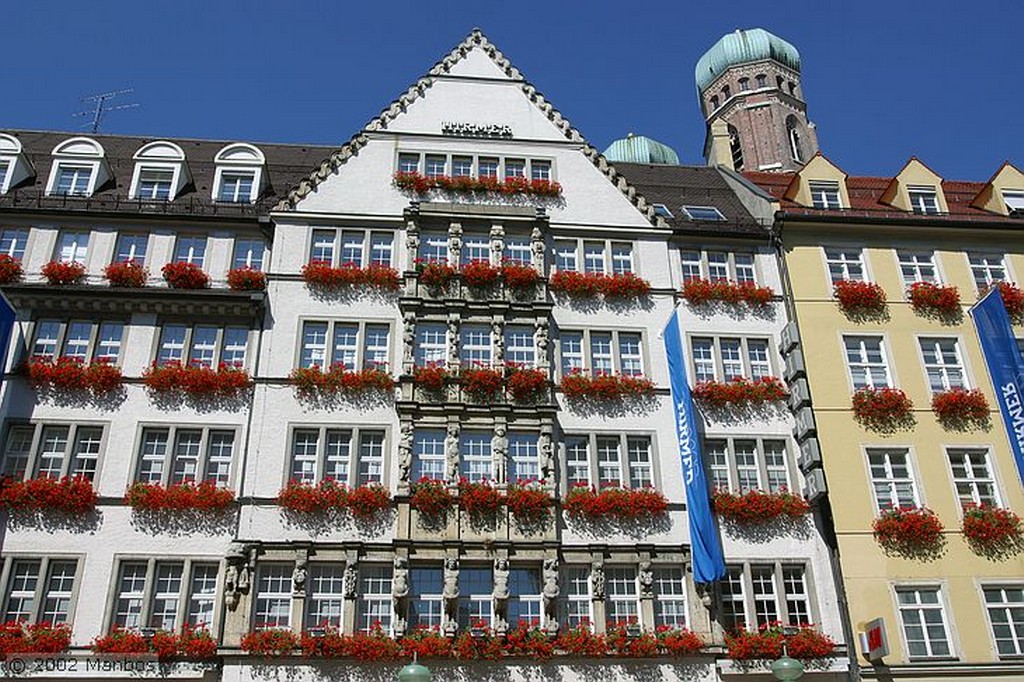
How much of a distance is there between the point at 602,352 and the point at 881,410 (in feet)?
23.6

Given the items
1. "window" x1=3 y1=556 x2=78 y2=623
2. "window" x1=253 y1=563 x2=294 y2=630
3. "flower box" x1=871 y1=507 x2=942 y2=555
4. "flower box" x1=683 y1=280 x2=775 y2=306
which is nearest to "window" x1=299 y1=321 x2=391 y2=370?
"window" x1=253 y1=563 x2=294 y2=630

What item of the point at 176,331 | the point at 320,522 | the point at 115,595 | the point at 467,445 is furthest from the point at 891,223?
the point at 115,595

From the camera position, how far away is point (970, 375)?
24.2 metres

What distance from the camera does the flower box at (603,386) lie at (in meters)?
22.9

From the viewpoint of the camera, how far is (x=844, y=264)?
25797 mm

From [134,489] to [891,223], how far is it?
69.3 feet

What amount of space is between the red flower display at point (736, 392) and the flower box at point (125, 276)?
1440 centimetres

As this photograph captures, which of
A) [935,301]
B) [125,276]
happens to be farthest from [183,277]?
[935,301]

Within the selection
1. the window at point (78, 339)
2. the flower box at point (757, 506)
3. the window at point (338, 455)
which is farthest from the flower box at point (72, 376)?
the flower box at point (757, 506)

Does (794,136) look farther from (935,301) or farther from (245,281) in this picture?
(245,281)

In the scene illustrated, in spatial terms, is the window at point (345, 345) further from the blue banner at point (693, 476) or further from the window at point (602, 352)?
the blue banner at point (693, 476)

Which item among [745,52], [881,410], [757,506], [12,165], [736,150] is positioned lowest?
[757,506]

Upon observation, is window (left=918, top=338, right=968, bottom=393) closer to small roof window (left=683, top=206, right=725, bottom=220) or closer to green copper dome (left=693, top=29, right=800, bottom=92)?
small roof window (left=683, top=206, right=725, bottom=220)

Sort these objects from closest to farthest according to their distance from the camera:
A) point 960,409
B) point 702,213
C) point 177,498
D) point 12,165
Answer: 1. point 177,498
2. point 960,409
3. point 12,165
4. point 702,213
